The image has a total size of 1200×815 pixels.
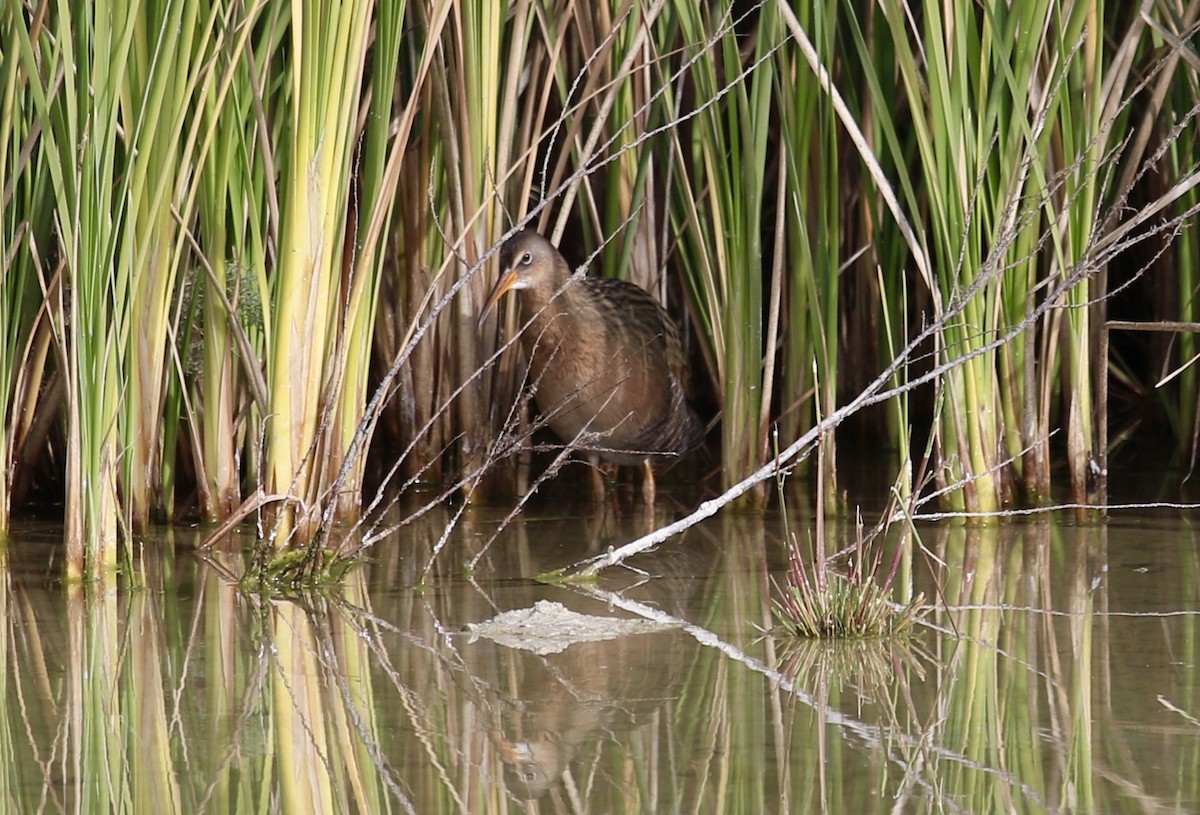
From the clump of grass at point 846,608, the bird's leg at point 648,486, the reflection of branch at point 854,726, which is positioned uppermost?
the bird's leg at point 648,486

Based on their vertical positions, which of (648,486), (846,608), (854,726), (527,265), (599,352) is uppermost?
(527,265)

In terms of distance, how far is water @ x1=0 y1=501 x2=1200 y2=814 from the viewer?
94.7 inches

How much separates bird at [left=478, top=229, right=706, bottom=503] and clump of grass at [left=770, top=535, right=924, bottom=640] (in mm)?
2009

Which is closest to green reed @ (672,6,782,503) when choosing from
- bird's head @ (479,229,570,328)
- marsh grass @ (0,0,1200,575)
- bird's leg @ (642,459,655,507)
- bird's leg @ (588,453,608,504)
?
marsh grass @ (0,0,1200,575)

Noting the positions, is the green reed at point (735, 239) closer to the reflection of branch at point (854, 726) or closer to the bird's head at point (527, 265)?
the bird's head at point (527, 265)

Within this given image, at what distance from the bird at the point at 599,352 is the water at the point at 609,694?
1.25m

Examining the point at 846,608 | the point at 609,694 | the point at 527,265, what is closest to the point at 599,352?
the point at 527,265

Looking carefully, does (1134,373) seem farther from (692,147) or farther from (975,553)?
(975,553)

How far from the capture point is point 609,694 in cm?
292

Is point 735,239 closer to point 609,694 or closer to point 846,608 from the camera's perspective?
point 846,608

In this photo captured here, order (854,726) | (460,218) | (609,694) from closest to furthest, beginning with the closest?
(854,726)
(609,694)
(460,218)

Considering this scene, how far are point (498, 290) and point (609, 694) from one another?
2.42 metres

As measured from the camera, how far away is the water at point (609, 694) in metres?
2.41

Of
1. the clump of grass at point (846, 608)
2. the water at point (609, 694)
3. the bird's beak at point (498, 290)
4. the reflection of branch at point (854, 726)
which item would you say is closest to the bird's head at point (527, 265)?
the bird's beak at point (498, 290)
